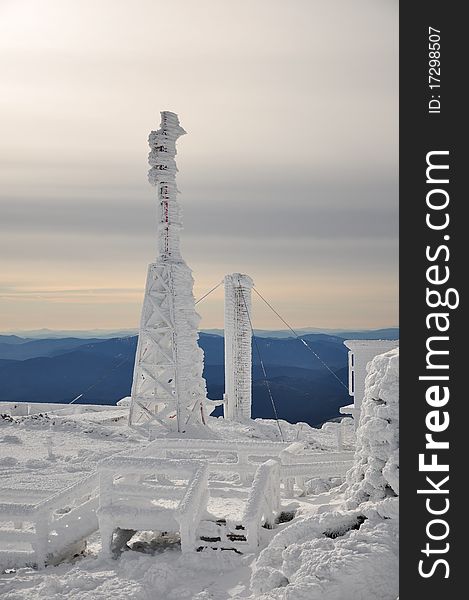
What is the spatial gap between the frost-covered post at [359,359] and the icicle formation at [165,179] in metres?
9.08

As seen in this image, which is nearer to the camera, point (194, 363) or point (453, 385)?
point (453, 385)

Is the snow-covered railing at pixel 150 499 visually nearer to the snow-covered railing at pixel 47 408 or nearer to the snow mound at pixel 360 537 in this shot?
the snow mound at pixel 360 537

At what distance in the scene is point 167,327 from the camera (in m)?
27.3

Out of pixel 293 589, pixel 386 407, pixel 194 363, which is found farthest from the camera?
pixel 194 363

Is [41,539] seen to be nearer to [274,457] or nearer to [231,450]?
[231,450]

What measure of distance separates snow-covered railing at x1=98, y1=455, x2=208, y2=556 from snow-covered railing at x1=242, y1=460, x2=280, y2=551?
109cm

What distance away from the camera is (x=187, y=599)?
13.4m

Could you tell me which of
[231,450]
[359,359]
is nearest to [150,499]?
[231,450]

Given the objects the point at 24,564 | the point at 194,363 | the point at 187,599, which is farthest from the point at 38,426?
the point at 187,599

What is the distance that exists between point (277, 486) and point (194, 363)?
10621 mm

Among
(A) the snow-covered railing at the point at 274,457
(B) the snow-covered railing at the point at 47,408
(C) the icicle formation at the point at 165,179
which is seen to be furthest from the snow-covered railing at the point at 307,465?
(B) the snow-covered railing at the point at 47,408

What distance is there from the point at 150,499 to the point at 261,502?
2675 mm

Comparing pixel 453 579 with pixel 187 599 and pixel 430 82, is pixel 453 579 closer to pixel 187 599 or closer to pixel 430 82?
pixel 187 599

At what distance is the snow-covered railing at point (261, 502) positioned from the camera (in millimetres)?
15211
